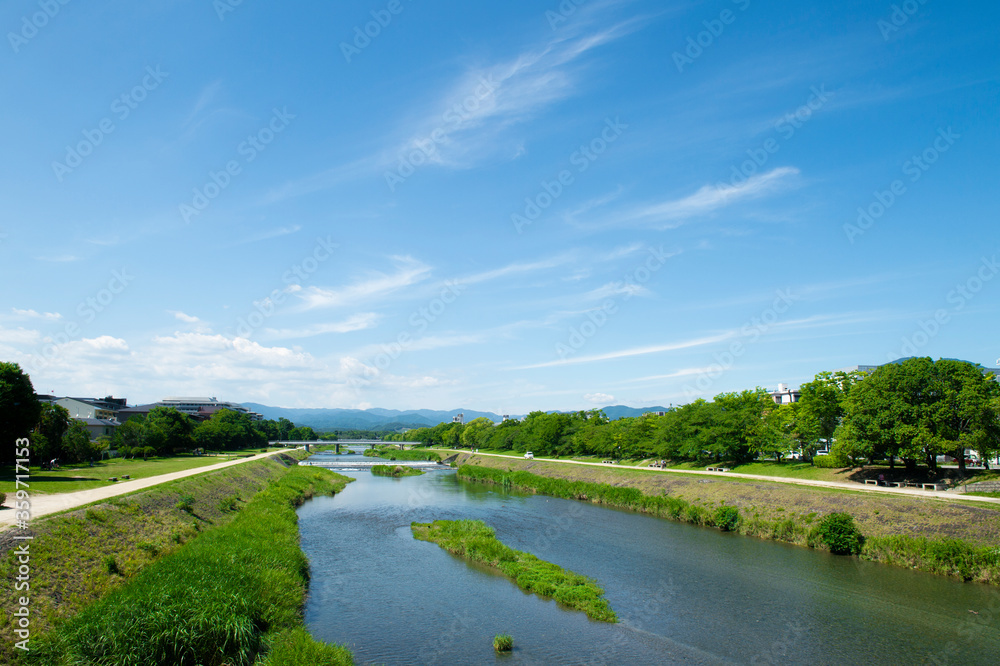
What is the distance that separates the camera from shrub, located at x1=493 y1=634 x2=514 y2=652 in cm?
1931

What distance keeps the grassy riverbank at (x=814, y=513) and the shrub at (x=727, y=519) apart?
0.07 metres

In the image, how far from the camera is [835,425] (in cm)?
5878

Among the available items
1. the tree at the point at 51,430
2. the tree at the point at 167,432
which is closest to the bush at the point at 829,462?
the tree at the point at 51,430

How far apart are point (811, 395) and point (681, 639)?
47.1 meters

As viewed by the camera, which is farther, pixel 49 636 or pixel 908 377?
pixel 908 377

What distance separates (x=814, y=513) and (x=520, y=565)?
69.6 ft

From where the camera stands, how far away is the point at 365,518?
153 feet

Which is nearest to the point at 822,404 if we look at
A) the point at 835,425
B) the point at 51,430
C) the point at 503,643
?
the point at 835,425

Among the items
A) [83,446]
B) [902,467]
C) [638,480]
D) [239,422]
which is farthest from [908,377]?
[239,422]

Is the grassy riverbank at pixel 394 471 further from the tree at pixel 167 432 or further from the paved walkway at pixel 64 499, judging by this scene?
the paved walkway at pixel 64 499

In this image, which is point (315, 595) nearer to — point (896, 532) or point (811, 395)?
point (896, 532)

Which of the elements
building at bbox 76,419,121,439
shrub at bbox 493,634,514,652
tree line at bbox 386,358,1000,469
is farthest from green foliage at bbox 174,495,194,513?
→ building at bbox 76,419,121,439

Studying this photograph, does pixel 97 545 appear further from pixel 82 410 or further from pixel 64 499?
pixel 82 410

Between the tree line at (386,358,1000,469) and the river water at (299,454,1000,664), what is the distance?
52.2ft
